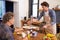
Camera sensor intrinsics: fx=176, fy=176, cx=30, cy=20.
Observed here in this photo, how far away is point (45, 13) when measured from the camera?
177 inches

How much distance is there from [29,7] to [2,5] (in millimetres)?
1316

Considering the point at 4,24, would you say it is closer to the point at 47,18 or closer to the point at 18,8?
the point at 47,18

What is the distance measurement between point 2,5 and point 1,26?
14.2ft

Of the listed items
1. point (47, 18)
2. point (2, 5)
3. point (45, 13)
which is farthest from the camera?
point (2, 5)

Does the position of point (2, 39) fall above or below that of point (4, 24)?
below

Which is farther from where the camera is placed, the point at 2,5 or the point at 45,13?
the point at 2,5

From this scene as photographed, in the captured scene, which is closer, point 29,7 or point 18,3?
point 18,3

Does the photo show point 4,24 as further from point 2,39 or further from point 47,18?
point 47,18

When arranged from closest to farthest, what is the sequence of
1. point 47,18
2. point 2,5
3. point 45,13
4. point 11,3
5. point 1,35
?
point 1,35 → point 47,18 → point 45,13 → point 2,5 → point 11,3

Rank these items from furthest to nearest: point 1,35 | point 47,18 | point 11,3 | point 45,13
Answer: point 11,3 → point 45,13 → point 47,18 → point 1,35

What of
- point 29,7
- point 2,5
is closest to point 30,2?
point 29,7

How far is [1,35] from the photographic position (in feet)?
7.70

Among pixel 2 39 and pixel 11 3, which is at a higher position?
pixel 11 3

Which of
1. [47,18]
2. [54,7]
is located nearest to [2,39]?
[47,18]
